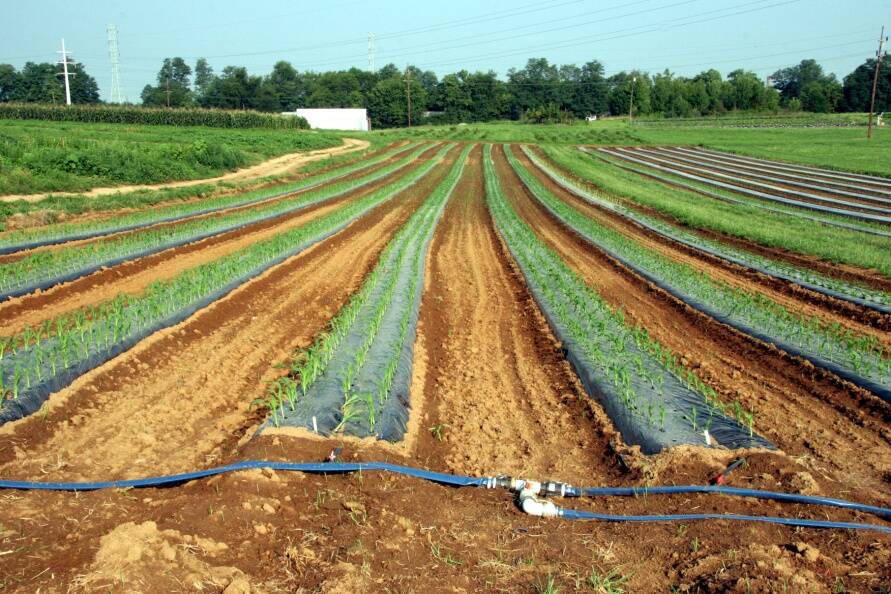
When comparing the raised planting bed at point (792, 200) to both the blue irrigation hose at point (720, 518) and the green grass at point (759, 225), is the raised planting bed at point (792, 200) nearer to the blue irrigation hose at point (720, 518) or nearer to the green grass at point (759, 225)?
the green grass at point (759, 225)

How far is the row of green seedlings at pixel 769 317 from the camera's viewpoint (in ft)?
26.5

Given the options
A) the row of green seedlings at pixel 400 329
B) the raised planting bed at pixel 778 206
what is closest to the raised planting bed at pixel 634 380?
the row of green seedlings at pixel 400 329

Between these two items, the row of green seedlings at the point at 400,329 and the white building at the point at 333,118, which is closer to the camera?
the row of green seedlings at the point at 400,329

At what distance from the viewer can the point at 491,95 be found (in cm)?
11650

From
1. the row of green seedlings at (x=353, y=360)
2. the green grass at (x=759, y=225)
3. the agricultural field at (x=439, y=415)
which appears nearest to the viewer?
the agricultural field at (x=439, y=415)

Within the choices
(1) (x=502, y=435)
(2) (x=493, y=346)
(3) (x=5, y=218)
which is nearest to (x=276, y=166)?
(3) (x=5, y=218)

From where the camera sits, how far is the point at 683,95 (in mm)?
109062

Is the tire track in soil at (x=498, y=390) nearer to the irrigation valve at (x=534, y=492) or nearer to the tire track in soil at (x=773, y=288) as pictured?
the irrigation valve at (x=534, y=492)

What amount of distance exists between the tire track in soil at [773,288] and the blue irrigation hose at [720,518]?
19.4 ft

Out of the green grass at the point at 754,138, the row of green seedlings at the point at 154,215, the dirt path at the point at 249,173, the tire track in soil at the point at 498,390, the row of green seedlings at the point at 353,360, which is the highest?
the green grass at the point at 754,138

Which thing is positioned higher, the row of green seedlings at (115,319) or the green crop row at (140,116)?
the green crop row at (140,116)

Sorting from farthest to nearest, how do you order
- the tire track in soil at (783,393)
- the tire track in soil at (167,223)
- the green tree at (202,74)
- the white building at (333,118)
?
the green tree at (202,74)
the white building at (333,118)
the tire track in soil at (167,223)
the tire track in soil at (783,393)

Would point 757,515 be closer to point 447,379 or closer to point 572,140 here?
point 447,379

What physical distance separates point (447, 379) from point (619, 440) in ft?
8.47
